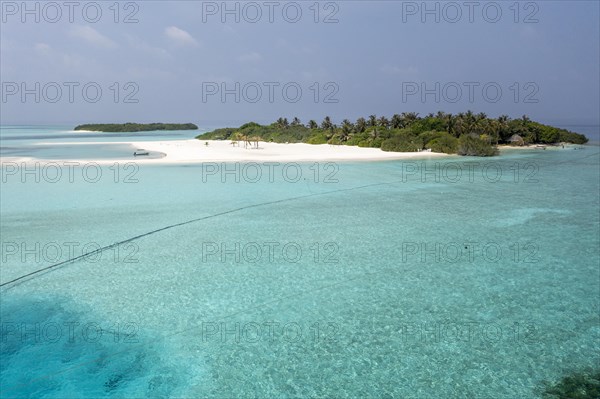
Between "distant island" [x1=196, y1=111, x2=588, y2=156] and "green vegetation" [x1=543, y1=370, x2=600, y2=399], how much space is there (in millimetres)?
44512

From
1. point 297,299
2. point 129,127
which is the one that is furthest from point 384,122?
point 129,127

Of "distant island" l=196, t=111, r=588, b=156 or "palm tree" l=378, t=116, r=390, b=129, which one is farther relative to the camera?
"palm tree" l=378, t=116, r=390, b=129

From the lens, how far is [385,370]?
630 centimetres

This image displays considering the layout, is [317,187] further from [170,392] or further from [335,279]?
[170,392]

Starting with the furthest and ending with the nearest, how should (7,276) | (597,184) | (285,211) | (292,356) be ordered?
(597,184) < (285,211) < (7,276) < (292,356)

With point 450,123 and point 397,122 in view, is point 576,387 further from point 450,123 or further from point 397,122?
point 397,122

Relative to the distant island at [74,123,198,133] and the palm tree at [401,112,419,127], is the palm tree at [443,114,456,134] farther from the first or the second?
the distant island at [74,123,198,133]

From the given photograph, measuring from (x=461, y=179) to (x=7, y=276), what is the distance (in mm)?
25236

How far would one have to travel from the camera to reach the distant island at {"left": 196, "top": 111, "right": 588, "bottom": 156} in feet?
166

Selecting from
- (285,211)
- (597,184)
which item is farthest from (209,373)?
(597,184)

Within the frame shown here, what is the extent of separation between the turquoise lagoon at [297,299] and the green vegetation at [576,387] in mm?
156

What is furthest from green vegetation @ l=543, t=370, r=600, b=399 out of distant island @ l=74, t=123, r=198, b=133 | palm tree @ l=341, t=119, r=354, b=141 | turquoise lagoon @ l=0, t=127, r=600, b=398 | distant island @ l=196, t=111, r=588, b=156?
distant island @ l=74, t=123, r=198, b=133

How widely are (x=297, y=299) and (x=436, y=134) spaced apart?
2002 inches

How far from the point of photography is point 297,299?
29.4 feet
